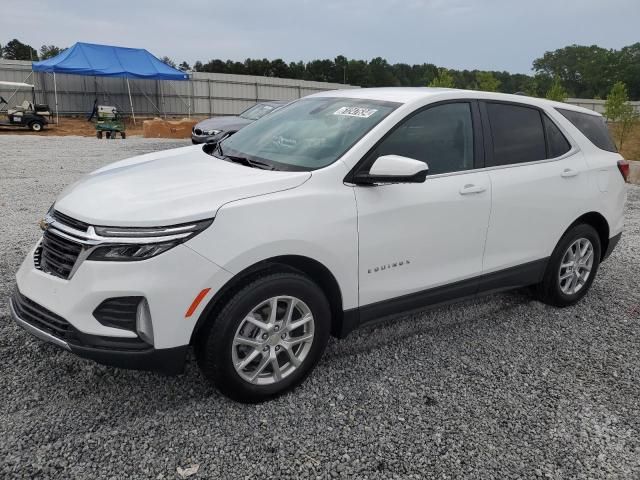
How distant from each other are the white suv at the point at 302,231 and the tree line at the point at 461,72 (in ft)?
229

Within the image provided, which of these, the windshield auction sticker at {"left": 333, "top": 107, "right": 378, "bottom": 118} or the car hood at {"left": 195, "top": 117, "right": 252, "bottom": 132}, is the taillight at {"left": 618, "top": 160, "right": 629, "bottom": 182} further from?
the car hood at {"left": 195, "top": 117, "right": 252, "bottom": 132}

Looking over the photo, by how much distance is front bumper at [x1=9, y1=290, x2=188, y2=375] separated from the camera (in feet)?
8.54

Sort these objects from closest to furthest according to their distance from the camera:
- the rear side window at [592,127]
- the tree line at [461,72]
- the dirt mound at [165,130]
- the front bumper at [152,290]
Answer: the front bumper at [152,290], the rear side window at [592,127], the dirt mound at [165,130], the tree line at [461,72]

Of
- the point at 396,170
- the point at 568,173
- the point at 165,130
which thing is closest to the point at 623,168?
the point at 568,173

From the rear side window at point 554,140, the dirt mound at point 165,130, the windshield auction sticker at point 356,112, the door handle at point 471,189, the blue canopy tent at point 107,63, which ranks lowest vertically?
the dirt mound at point 165,130

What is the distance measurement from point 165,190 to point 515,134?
265 cm

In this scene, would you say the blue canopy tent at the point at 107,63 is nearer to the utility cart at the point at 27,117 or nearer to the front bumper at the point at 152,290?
the utility cart at the point at 27,117

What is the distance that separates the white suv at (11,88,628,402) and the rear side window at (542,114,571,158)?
2cm

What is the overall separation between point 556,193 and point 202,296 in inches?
116

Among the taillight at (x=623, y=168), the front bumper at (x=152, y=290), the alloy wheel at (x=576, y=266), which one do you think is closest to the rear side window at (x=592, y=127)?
the taillight at (x=623, y=168)

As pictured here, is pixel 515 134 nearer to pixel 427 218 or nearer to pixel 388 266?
pixel 427 218

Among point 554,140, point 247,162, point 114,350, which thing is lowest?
point 114,350

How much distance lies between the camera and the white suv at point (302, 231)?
2609 millimetres

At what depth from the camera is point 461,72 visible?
3556 inches
